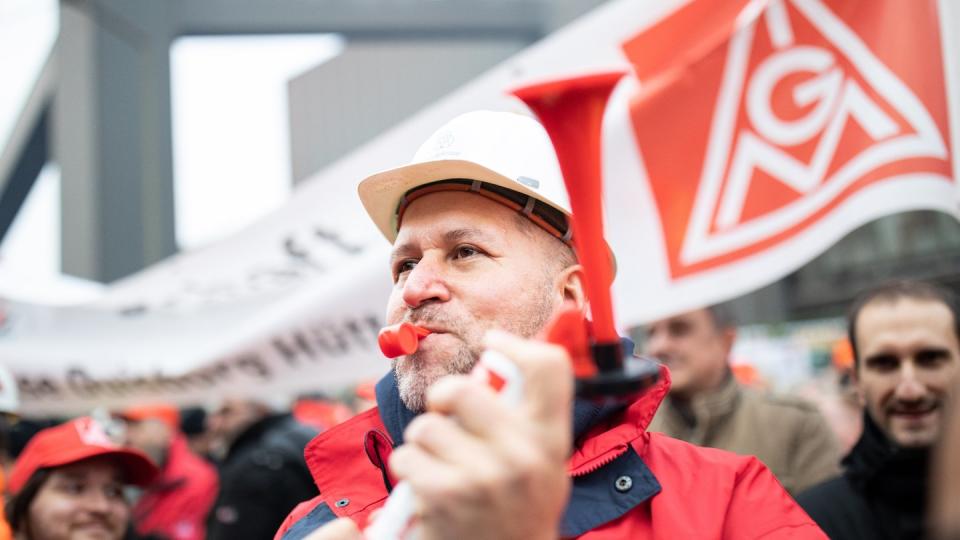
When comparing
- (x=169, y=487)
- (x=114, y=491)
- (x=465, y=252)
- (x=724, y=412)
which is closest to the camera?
(x=465, y=252)

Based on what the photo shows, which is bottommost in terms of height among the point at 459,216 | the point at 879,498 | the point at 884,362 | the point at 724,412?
the point at 879,498

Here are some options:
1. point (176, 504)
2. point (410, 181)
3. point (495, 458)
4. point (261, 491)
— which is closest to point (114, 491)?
point (261, 491)

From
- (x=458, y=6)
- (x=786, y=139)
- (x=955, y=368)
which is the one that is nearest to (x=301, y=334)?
(x=786, y=139)

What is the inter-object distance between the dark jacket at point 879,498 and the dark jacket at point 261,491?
2399 millimetres

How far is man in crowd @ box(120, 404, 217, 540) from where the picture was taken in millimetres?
6371

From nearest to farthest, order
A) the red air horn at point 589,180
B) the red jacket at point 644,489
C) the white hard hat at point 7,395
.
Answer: the red air horn at point 589,180 < the red jacket at point 644,489 < the white hard hat at point 7,395

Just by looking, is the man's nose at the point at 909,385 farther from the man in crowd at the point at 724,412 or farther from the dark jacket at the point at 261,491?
the dark jacket at the point at 261,491

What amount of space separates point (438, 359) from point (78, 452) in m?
2.32

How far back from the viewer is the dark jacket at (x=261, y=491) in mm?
4242

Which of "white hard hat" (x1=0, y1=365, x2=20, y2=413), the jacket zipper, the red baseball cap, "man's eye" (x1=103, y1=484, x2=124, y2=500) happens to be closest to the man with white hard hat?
the jacket zipper

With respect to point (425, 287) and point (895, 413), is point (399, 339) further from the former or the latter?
point (895, 413)

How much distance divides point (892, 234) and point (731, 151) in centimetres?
2354

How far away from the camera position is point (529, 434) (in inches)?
39.5

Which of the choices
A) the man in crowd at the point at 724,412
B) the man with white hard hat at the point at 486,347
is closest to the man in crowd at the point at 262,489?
the man in crowd at the point at 724,412
